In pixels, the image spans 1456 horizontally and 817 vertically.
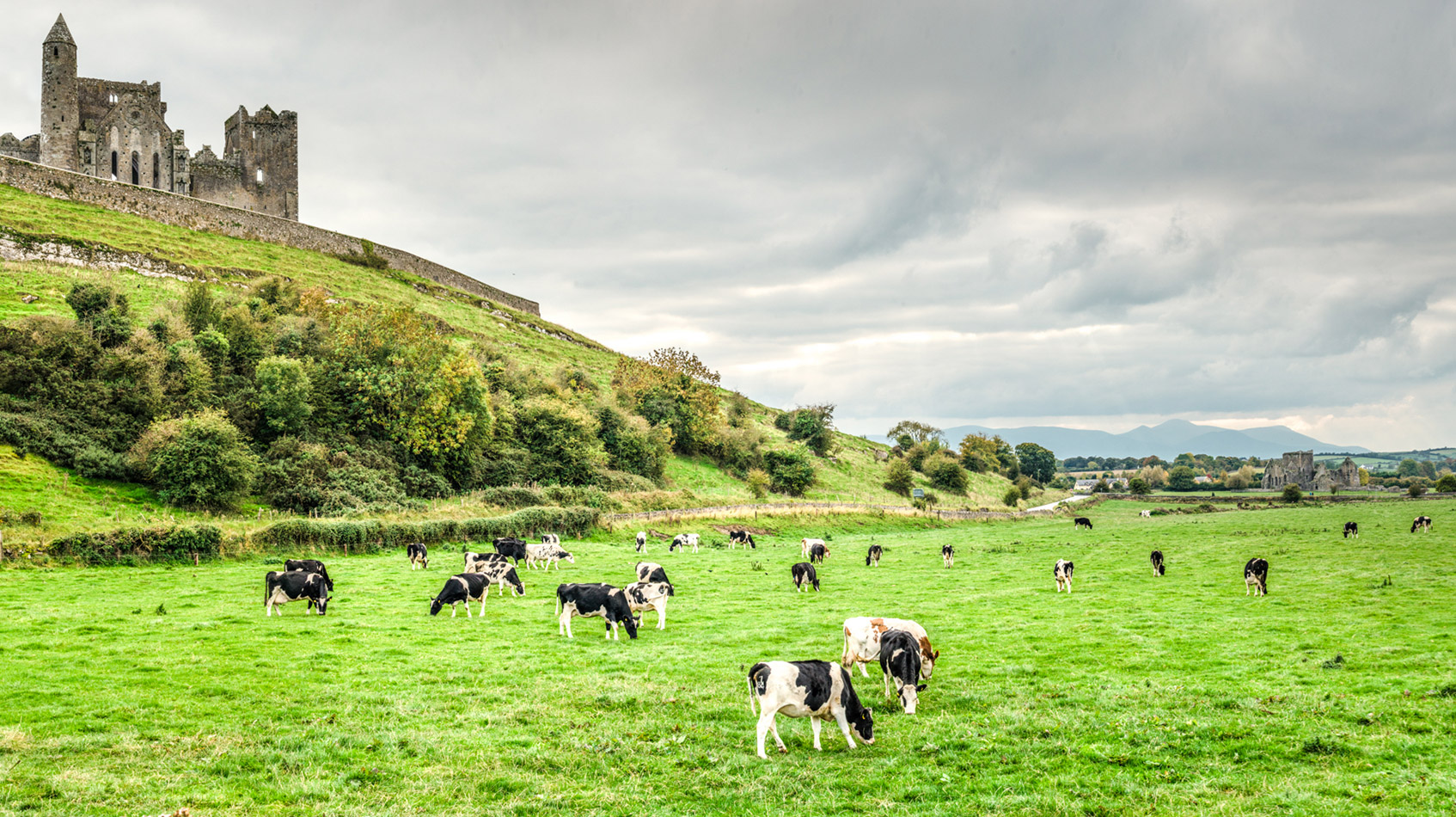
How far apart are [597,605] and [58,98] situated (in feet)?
310

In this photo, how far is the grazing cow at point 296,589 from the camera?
20828 millimetres

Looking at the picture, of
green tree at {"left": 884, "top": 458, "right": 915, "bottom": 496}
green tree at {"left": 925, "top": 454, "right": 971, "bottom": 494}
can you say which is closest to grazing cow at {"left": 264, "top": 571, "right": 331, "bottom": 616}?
green tree at {"left": 884, "top": 458, "right": 915, "bottom": 496}

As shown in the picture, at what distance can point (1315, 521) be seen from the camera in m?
51.4

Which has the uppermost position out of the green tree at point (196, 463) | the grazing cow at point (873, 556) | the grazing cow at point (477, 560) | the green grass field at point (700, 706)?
the green tree at point (196, 463)

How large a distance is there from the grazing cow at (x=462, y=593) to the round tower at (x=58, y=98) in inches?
3436

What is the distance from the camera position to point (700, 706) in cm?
1261

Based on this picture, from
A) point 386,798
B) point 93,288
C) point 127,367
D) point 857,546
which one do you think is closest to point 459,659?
point 386,798

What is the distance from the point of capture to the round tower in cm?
7631

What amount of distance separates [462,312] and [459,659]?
85.4 metres

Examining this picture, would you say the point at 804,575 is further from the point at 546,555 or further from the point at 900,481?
the point at 900,481

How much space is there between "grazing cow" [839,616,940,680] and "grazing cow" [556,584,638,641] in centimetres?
596

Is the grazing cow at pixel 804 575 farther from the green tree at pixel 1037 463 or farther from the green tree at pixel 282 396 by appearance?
the green tree at pixel 1037 463

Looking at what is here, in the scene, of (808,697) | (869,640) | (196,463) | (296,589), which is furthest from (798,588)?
(196,463)

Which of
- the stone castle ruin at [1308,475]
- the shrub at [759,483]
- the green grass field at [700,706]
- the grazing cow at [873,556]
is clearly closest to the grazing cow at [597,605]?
the green grass field at [700,706]
